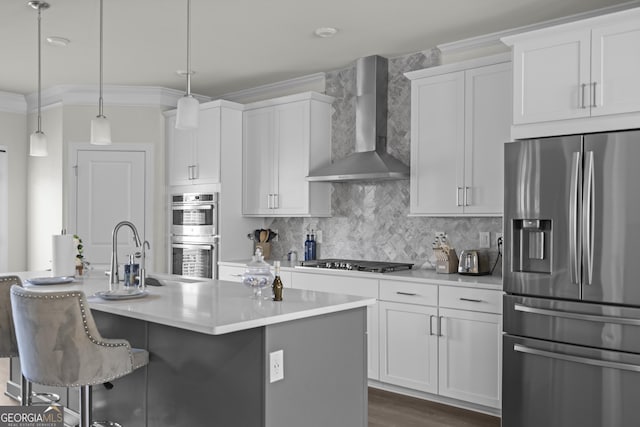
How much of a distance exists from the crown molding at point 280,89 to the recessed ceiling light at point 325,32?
1.10 m

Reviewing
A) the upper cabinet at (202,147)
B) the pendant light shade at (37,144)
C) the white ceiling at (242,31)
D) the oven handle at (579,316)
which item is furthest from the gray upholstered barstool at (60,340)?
the upper cabinet at (202,147)

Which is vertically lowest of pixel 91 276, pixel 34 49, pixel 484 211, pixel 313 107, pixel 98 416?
pixel 98 416

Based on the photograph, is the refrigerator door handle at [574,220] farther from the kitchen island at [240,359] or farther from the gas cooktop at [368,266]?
the gas cooktop at [368,266]

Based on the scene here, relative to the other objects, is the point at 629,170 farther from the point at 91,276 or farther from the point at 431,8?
the point at 91,276

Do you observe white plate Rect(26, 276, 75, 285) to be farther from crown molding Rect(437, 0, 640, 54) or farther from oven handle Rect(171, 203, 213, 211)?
crown molding Rect(437, 0, 640, 54)

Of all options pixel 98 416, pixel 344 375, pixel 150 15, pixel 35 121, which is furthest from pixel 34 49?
pixel 344 375

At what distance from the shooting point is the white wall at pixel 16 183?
635 cm

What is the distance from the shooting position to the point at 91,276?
388cm

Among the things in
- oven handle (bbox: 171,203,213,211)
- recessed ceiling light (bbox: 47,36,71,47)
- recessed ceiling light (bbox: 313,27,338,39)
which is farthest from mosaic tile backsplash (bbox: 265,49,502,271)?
recessed ceiling light (bbox: 47,36,71,47)

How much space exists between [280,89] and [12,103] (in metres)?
3.15

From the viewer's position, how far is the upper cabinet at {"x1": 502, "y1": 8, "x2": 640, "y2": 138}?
2938 millimetres

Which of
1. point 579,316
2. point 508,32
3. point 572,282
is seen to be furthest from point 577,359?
point 508,32

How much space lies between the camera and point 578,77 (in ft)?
10.1

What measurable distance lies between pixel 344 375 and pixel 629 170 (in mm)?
1803
